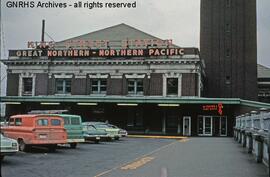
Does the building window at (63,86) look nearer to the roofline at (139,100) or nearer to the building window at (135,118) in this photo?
the roofline at (139,100)

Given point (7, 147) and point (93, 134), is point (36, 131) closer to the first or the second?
point (7, 147)

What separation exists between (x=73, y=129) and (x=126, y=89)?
28100mm

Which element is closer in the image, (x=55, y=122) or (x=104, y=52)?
(x=55, y=122)

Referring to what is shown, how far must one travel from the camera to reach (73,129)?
24.2 m

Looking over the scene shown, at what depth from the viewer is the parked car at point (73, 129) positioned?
936 inches

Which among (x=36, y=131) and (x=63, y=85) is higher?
(x=63, y=85)

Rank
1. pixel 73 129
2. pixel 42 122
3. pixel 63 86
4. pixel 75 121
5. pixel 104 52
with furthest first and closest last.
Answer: pixel 63 86 < pixel 104 52 < pixel 75 121 < pixel 73 129 < pixel 42 122

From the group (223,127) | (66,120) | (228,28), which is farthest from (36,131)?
(228,28)

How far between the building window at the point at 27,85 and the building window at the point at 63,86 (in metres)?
3.55

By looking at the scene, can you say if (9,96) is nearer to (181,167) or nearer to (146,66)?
(146,66)

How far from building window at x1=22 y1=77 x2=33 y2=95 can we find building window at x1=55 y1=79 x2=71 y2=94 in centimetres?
355

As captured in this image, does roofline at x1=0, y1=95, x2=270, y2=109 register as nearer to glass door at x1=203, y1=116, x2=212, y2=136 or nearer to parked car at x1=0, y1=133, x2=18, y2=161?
glass door at x1=203, y1=116, x2=212, y2=136

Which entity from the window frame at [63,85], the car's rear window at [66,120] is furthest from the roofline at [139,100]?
the car's rear window at [66,120]

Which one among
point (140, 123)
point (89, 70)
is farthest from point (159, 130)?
point (89, 70)
